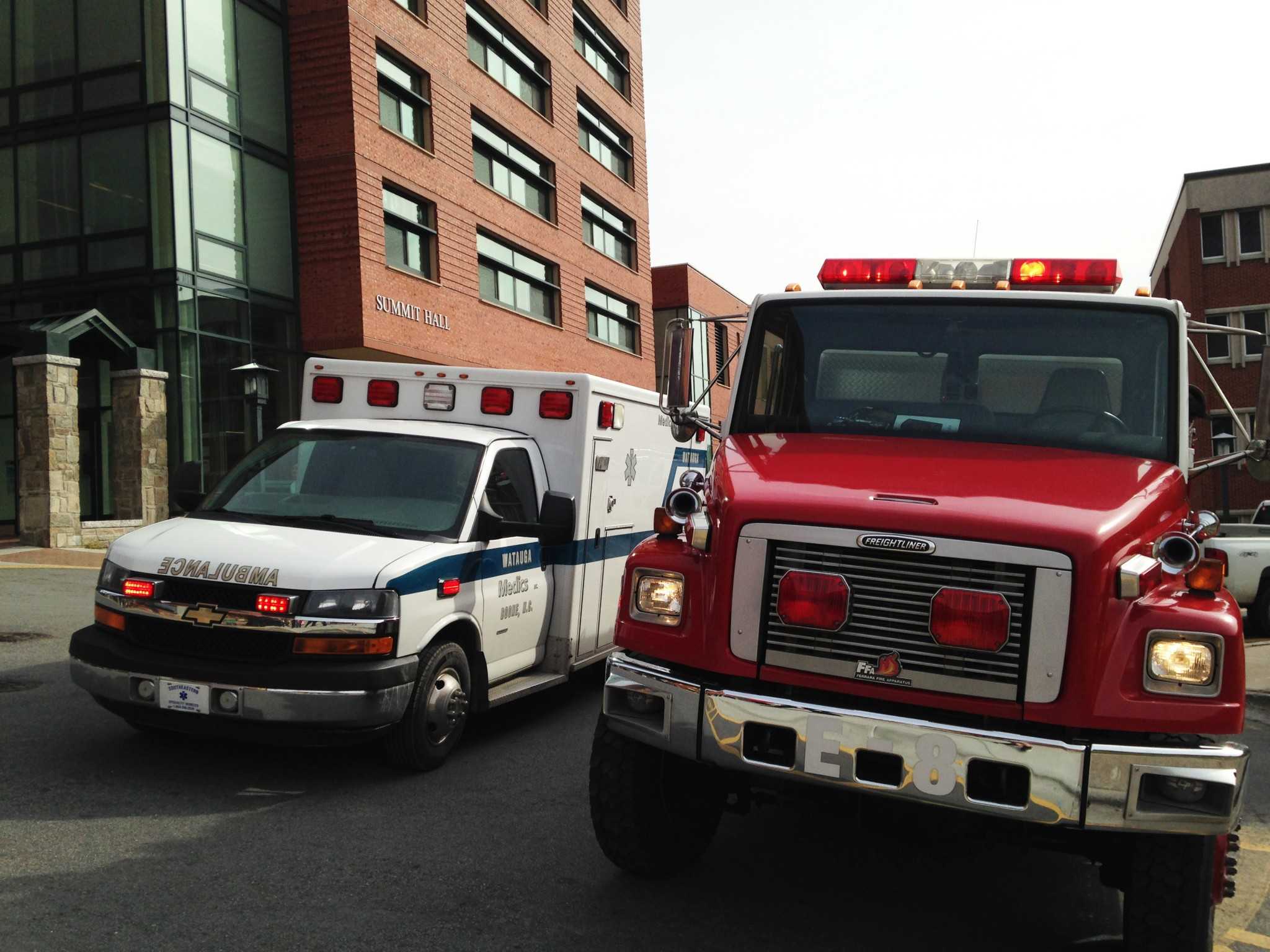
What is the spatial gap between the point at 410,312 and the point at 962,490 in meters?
21.7

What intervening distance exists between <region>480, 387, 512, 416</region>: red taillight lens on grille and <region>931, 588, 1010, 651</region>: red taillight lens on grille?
4.65 meters

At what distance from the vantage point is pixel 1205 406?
17.6 feet

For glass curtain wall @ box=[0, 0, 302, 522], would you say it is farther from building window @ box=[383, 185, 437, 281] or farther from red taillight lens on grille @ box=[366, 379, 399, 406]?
red taillight lens on grille @ box=[366, 379, 399, 406]

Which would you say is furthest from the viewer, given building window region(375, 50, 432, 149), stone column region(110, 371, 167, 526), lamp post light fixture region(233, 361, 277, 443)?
building window region(375, 50, 432, 149)

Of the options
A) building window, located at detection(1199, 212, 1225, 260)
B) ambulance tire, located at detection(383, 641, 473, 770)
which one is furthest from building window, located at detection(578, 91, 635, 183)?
ambulance tire, located at detection(383, 641, 473, 770)

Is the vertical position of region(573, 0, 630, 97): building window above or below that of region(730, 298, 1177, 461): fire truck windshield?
above

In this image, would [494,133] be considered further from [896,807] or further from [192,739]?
[896,807]

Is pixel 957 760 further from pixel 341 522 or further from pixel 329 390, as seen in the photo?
pixel 329 390

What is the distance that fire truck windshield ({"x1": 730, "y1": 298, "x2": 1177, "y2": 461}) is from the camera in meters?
4.89

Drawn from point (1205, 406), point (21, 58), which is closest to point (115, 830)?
point (1205, 406)

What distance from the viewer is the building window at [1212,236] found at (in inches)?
1678

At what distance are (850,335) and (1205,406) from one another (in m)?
1.65

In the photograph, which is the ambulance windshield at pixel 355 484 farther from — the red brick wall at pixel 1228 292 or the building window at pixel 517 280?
the red brick wall at pixel 1228 292

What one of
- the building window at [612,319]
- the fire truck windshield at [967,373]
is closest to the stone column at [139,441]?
the building window at [612,319]
